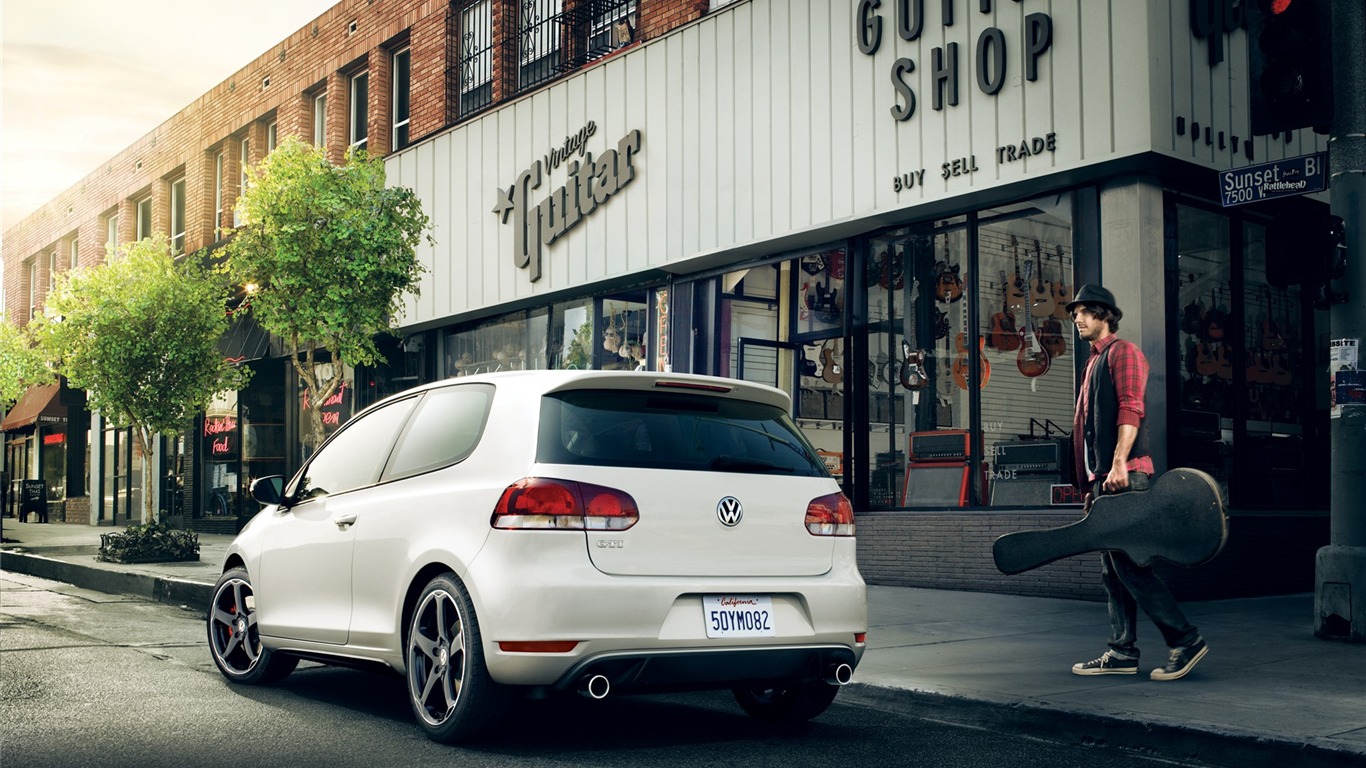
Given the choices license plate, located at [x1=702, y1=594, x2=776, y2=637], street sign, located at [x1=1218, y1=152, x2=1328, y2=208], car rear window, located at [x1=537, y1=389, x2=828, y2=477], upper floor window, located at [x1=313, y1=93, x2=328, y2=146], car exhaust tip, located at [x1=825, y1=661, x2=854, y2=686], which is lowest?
car exhaust tip, located at [x1=825, y1=661, x2=854, y2=686]

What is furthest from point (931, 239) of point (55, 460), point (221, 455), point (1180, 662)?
point (55, 460)

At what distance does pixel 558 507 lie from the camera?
518cm

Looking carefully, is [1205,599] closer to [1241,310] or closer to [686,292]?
[1241,310]

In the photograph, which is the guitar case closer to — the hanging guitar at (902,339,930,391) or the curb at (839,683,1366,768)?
the curb at (839,683,1366,768)

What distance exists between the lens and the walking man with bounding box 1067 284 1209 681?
6.89 m

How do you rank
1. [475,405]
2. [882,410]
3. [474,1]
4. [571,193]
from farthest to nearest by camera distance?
[474,1] → [571,193] → [882,410] → [475,405]

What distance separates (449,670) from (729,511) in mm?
1308

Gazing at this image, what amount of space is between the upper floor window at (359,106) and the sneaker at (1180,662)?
60.1 ft

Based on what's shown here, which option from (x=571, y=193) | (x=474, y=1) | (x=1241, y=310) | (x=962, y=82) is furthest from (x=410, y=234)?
(x=1241, y=310)

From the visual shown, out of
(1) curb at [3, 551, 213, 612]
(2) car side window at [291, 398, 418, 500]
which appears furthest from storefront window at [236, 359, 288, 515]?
(2) car side window at [291, 398, 418, 500]

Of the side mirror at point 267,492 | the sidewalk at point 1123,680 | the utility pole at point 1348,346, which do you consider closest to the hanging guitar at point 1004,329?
the sidewalk at point 1123,680

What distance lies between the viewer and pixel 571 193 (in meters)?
16.8

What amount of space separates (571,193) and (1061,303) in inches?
285

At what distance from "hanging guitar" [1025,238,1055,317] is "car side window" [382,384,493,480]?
6790 mm
